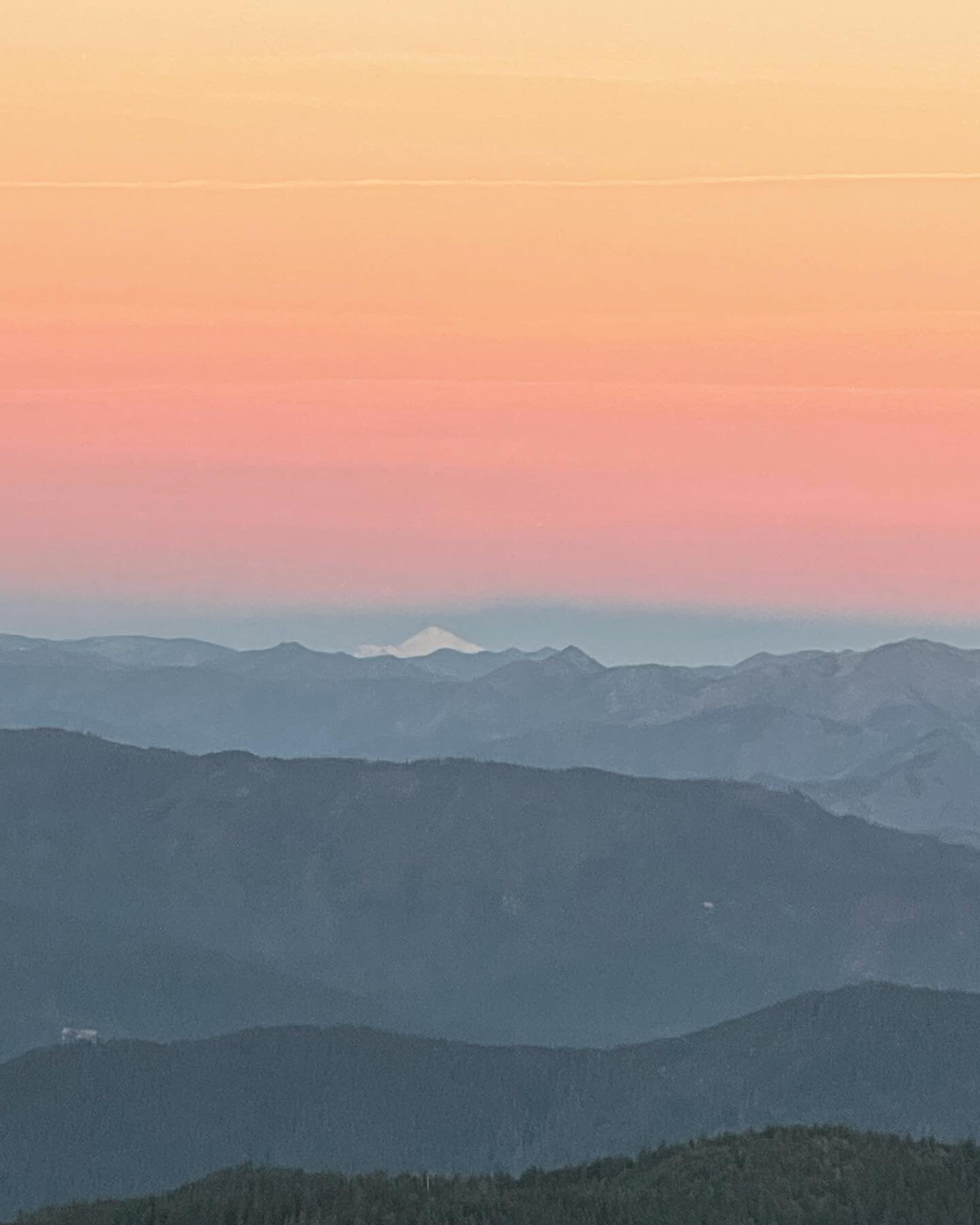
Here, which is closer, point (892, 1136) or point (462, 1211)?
point (462, 1211)

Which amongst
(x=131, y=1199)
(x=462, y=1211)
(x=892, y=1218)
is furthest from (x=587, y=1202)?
(x=131, y=1199)

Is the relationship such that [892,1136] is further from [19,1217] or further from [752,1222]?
[19,1217]

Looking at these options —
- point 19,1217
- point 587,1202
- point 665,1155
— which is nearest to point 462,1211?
point 587,1202

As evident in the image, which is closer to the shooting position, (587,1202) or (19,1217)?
(587,1202)

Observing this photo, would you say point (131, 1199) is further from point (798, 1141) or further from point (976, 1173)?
point (976, 1173)

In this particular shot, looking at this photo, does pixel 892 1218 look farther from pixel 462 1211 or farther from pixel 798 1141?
pixel 462 1211
